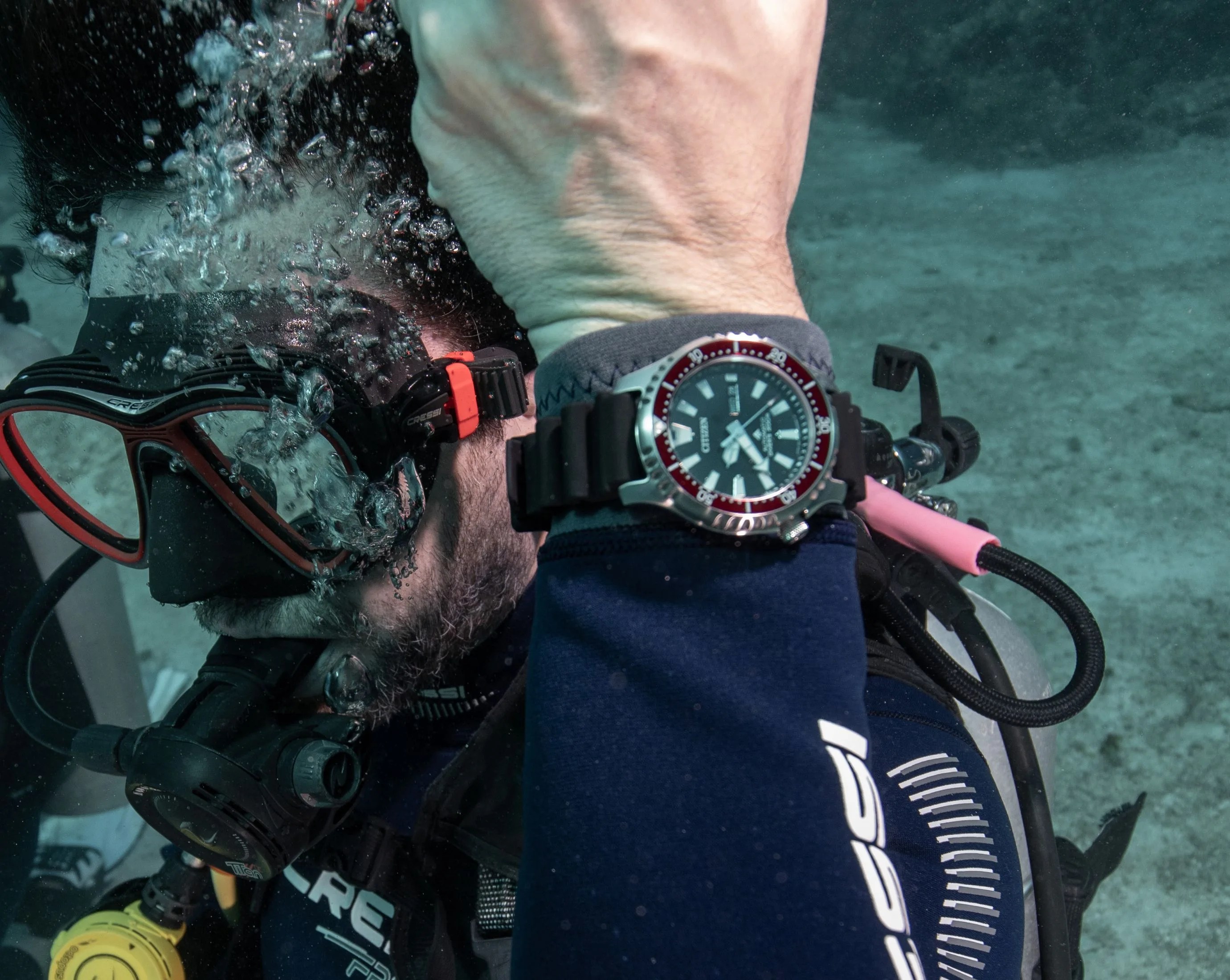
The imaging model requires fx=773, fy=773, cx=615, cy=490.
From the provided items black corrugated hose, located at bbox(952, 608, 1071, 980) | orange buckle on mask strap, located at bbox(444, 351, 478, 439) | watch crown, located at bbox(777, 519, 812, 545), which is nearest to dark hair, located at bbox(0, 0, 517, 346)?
orange buckle on mask strap, located at bbox(444, 351, 478, 439)

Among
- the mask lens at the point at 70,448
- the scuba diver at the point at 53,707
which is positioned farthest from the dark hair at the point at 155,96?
the scuba diver at the point at 53,707

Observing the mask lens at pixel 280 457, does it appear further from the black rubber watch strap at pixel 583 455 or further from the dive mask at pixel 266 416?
the black rubber watch strap at pixel 583 455

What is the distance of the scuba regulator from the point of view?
138 cm

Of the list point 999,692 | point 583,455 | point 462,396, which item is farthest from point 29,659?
point 999,692

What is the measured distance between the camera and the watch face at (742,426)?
0.83 meters

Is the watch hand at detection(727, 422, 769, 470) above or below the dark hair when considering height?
below

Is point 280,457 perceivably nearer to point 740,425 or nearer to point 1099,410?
point 740,425

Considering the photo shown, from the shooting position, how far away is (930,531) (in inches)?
51.5

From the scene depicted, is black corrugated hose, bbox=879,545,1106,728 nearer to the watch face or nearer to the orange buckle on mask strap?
the watch face

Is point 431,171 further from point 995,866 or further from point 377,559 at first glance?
point 995,866

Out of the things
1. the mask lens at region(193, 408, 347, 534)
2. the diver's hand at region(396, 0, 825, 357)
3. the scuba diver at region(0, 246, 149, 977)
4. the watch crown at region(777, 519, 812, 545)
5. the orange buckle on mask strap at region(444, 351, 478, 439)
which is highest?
the diver's hand at region(396, 0, 825, 357)

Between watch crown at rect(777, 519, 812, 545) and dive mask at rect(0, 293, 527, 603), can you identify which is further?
dive mask at rect(0, 293, 527, 603)

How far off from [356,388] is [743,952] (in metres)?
0.95

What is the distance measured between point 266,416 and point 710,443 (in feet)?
2.74
